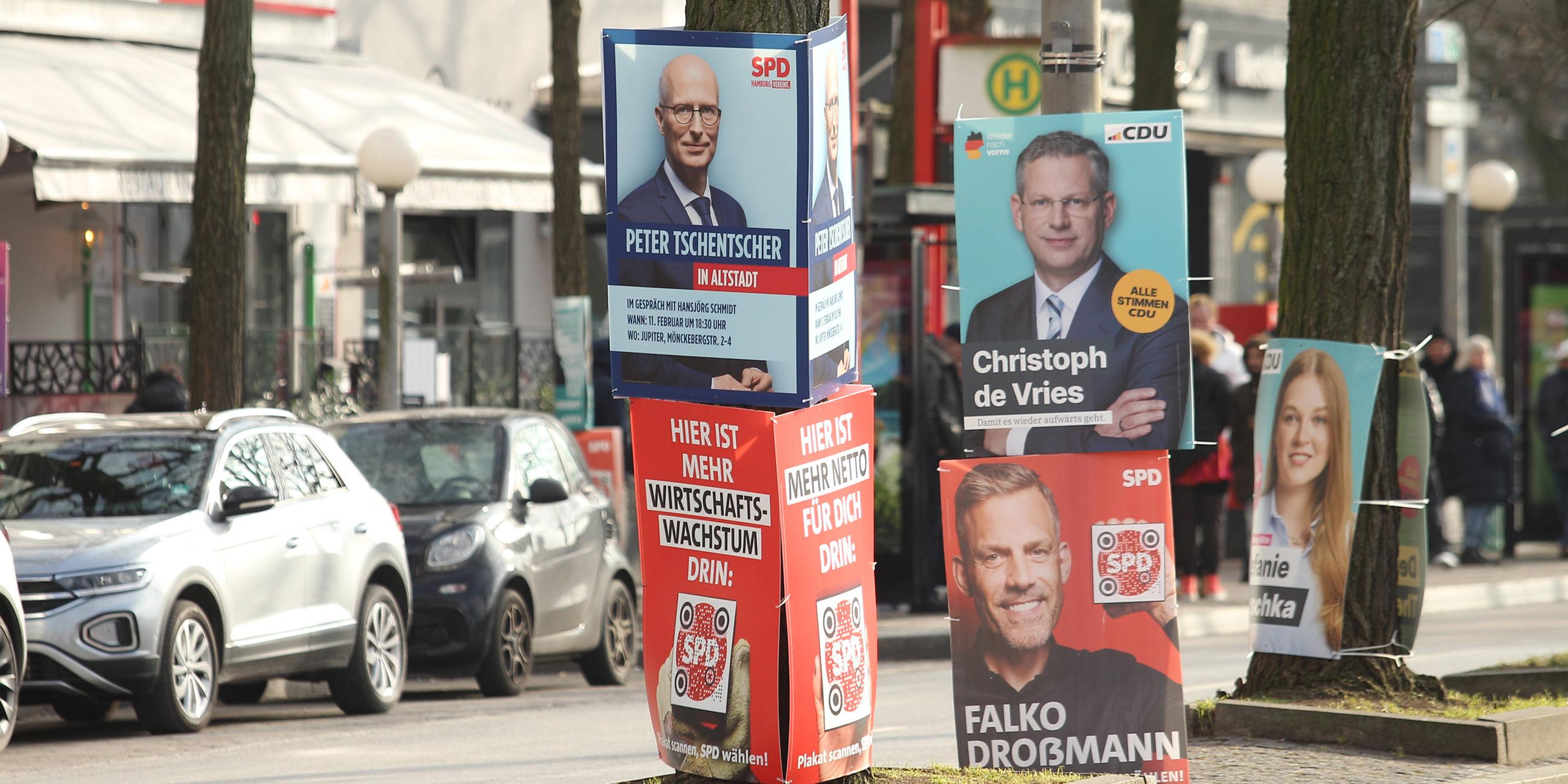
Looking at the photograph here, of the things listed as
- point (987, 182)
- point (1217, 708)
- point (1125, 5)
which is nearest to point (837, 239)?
point (987, 182)

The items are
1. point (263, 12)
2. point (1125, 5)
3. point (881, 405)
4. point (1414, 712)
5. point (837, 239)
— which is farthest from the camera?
point (1125, 5)

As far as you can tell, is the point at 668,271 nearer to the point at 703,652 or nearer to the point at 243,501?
the point at 703,652

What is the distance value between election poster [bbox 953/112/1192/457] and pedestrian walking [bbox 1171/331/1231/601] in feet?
30.9

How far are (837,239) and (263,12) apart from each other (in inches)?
702

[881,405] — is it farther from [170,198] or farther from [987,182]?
[987,182]

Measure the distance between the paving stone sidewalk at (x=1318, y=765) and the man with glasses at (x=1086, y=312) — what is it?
4.82ft

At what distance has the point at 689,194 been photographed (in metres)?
6.34

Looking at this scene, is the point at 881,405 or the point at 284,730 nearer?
the point at 284,730

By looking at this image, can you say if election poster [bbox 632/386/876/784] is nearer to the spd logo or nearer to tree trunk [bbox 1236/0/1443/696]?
the spd logo

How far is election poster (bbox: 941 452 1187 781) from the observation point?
24.2 ft

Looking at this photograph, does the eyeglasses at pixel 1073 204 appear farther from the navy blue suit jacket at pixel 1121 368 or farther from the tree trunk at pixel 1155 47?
the tree trunk at pixel 1155 47

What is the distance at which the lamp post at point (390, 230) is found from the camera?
54.2 ft

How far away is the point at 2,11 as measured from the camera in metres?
20.4

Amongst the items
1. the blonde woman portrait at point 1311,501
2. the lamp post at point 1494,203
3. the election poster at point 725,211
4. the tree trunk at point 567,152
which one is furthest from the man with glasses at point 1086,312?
the lamp post at point 1494,203
